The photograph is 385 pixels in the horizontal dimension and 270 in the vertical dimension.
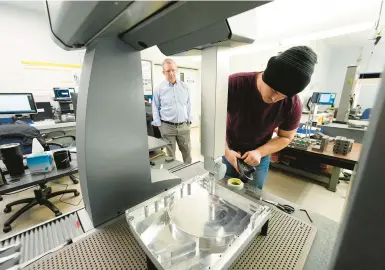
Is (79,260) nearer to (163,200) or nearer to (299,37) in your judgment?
(163,200)

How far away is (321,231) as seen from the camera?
63 cm

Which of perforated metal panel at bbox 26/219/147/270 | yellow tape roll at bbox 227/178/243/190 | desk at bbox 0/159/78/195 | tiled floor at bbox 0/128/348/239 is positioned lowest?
tiled floor at bbox 0/128/348/239

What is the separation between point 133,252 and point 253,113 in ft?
3.23

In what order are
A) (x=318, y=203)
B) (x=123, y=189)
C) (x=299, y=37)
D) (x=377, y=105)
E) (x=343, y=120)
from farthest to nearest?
(x=299, y=37)
(x=343, y=120)
(x=318, y=203)
(x=123, y=189)
(x=377, y=105)

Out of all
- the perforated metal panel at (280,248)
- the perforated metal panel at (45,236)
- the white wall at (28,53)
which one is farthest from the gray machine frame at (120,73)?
the white wall at (28,53)

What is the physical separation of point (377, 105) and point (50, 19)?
68 centimetres

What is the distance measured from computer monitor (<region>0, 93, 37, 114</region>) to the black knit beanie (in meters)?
3.90

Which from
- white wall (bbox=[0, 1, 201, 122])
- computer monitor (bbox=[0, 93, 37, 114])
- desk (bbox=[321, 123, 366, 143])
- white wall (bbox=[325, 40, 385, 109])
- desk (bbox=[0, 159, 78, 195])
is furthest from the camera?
white wall (bbox=[325, 40, 385, 109])

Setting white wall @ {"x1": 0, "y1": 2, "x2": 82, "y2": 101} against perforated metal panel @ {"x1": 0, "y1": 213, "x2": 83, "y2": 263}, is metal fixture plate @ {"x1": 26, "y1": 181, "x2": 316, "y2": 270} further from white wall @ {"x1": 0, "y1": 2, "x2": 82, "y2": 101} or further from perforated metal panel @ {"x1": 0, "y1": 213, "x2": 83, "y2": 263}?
white wall @ {"x1": 0, "y1": 2, "x2": 82, "y2": 101}

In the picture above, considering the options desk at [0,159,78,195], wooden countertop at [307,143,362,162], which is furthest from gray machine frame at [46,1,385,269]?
wooden countertop at [307,143,362,162]

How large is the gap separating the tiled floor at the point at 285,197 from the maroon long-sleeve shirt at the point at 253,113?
1259 mm

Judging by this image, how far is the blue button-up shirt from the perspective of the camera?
2721 millimetres

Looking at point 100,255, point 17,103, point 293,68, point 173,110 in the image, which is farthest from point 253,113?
point 17,103

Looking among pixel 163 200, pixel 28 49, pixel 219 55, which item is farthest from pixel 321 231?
pixel 28 49
